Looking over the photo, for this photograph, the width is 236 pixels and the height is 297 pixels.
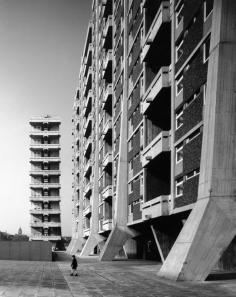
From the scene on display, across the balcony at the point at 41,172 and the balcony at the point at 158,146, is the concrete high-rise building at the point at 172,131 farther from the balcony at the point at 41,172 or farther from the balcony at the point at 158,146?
the balcony at the point at 41,172

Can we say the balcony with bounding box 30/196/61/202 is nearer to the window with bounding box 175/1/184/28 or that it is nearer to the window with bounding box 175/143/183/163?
the window with bounding box 175/143/183/163

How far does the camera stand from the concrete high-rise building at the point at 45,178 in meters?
112

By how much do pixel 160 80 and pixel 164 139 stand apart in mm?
4179

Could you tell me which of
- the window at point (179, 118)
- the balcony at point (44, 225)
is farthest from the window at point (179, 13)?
the balcony at point (44, 225)

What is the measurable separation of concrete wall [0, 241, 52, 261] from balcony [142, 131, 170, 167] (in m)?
24.9

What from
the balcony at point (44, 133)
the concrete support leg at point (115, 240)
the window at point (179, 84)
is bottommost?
the concrete support leg at point (115, 240)

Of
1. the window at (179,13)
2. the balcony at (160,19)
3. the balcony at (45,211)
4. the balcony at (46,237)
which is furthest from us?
the balcony at (45,211)

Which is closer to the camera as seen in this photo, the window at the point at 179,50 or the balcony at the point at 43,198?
the window at the point at 179,50

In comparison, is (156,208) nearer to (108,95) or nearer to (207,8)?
(207,8)

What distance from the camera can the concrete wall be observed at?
5944 cm

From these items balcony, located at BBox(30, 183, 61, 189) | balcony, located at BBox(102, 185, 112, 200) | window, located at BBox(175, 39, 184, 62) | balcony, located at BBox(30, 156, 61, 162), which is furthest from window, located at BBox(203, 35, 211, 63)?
balcony, located at BBox(30, 156, 61, 162)

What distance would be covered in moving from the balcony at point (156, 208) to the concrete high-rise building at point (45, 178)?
74659mm

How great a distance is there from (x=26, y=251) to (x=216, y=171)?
40.3 m

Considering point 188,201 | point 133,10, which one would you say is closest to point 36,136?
point 133,10
